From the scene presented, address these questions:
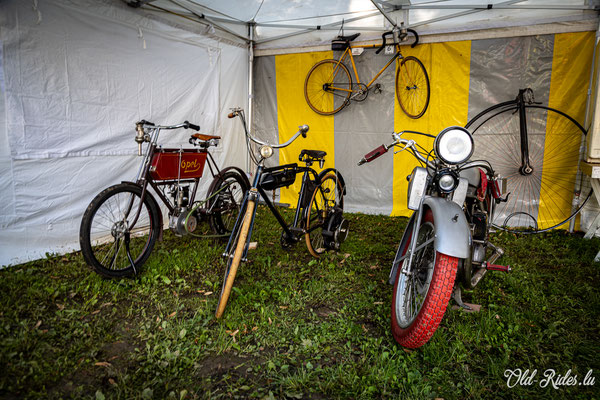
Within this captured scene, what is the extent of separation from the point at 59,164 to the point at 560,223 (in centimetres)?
508

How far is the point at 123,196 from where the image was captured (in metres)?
2.62

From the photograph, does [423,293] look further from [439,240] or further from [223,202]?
[223,202]

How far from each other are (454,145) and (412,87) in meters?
2.71

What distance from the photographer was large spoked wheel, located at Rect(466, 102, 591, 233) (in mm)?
3877

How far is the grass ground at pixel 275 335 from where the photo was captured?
5.29 ft

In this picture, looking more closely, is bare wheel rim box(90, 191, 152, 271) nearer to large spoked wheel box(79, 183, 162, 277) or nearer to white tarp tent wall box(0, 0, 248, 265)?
large spoked wheel box(79, 183, 162, 277)

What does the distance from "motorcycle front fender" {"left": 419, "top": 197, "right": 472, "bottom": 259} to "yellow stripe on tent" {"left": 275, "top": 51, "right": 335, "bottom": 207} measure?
10.3 ft

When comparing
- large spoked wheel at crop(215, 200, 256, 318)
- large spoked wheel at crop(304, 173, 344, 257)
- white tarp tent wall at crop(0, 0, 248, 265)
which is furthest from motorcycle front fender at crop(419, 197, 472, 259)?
white tarp tent wall at crop(0, 0, 248, 265)

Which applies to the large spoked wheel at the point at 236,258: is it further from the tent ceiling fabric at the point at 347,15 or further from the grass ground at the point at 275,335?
the tent ceiling fabric at the point at 347,15

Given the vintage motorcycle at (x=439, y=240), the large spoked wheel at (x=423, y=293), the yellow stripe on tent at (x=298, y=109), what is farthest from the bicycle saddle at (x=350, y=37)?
the large spoked wheel at (x=423, y=293)

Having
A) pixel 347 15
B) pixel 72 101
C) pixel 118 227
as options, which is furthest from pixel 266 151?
pixel 347 15

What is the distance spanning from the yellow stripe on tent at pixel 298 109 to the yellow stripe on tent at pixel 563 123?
2529 millimetres

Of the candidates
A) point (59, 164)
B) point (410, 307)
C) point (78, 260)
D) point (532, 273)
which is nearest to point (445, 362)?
point (410, 307)

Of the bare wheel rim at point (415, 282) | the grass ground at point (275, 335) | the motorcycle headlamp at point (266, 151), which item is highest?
the motorcycle headlamp at point (266, 151)
